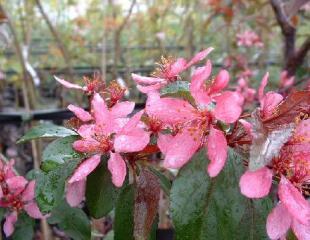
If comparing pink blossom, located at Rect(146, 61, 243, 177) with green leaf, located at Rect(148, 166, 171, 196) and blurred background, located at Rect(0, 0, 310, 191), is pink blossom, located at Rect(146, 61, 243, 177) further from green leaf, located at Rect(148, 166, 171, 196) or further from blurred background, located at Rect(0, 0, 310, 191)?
blurred background, located at Rect(0, 0, 310, 191)

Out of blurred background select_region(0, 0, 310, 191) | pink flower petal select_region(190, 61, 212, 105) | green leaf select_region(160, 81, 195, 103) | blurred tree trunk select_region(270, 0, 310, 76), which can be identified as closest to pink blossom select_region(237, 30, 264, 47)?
blurred background select_region(0, 0, 310, 191)

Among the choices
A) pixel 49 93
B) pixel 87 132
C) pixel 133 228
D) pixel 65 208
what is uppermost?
pixel 87 132

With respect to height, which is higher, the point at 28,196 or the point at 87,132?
the point at 87,132

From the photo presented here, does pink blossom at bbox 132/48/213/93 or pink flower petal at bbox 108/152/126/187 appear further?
pink blossom at bbox 132/48/213/93

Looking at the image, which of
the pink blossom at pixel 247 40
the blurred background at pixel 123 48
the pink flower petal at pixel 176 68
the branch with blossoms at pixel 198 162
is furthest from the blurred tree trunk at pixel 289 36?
the branch with blossoms at pixel 198 162

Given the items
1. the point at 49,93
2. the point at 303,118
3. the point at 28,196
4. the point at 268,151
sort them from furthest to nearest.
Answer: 1. the point at 49,93
2. the point at 28,196
3. the point at 303,118
4. the point at 268,151

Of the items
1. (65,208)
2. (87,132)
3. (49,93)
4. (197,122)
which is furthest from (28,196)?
(49,93)

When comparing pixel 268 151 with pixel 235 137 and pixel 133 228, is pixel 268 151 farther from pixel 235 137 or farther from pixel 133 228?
pixel 133 228
